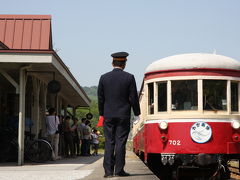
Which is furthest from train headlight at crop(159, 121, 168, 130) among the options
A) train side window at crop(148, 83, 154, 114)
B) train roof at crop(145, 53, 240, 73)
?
train roof at crop(145, 53, 240, 73)

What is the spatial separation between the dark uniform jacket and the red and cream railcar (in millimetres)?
2747

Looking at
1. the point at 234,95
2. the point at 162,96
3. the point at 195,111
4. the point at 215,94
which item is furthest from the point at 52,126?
the point at 234,95

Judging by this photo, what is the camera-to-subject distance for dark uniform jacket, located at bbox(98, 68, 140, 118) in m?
8.47

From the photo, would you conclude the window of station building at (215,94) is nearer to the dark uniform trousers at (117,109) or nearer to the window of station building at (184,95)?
the window of station building at (184,95)

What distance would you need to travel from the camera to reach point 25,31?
1950cm

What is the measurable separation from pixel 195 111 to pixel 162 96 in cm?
79

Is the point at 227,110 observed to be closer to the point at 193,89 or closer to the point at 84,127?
the point at 193,89

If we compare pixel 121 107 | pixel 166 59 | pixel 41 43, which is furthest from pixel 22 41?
pixel 121 107

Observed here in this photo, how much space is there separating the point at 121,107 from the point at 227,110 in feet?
11.4

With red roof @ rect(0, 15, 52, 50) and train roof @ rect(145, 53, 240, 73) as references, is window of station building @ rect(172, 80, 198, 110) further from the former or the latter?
red roof @ rect(0, 15, 52, 50)

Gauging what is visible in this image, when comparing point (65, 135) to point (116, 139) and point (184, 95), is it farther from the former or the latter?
point (116, 139)

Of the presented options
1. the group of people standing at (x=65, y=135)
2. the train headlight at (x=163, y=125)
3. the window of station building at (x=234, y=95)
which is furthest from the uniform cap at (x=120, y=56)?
the group of people standing at (x=65, y=135)

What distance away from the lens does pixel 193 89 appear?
36.9 feet

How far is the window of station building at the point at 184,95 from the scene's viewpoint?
36.9ft
